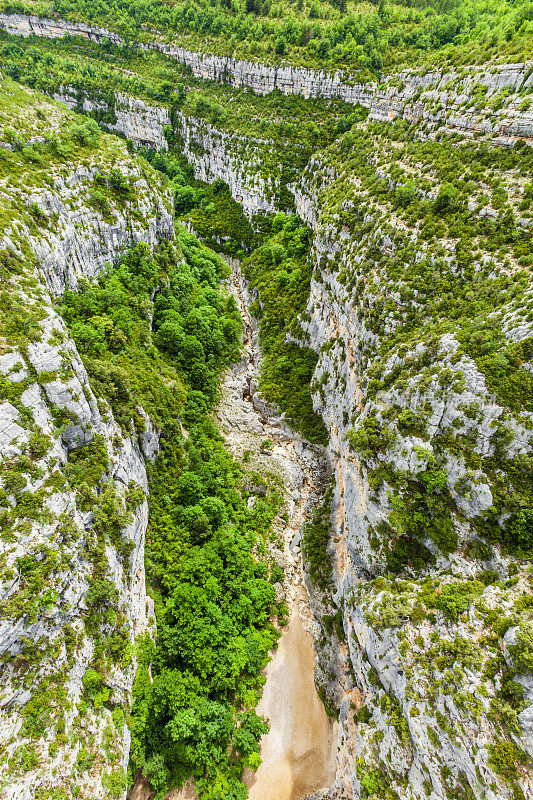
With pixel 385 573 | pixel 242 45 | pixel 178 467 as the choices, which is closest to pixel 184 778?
pixel 385 573

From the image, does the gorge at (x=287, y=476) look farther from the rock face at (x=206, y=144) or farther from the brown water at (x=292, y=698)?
the rock face at (x=206, y=144)

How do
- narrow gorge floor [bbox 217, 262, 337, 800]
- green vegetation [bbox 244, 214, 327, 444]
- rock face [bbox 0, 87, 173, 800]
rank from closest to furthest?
1. rock face [bbox 0, 87, 173, 800]
2. narrow gorge floor [bbox 217, 262, 337, 800]
3. green vegetation [bbox 244, 214, 327, 444]

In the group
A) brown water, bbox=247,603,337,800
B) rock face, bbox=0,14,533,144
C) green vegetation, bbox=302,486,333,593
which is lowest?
brown water, bbox=247,603,337,800

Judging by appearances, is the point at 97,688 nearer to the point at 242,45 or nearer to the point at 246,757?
the point at 246,757

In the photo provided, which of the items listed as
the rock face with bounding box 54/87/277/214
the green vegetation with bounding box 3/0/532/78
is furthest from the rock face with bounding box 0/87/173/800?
the green vegetation with bounding box 3/0/532/78

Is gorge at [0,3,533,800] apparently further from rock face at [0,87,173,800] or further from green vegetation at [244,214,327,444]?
green vegetation at [244,214,327,444]

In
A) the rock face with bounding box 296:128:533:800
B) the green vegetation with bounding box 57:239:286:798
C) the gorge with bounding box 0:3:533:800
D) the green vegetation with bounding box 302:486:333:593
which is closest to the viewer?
the rock face with bounding box 296:128:533:800
